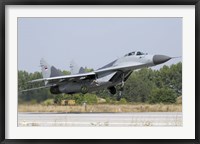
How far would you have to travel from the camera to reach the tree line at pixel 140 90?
12.7 m

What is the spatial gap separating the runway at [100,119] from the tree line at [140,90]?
1.48 feet

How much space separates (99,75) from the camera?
614 inches

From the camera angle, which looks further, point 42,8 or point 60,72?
point 60,72

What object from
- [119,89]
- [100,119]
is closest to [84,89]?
[119,89]

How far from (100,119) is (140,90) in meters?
1.51

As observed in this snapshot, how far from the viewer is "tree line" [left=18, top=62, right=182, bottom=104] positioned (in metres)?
12.7

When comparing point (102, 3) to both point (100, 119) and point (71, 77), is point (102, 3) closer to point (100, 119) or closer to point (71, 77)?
point (100, 119)

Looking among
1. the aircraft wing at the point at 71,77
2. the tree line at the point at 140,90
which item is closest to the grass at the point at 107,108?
the tree line at the point at 140,90

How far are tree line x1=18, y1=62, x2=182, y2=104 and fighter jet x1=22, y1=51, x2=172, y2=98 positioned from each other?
197 mm

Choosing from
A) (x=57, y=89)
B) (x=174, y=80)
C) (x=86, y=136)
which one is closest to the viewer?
(x=86, y=136)

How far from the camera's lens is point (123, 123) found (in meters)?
12.3

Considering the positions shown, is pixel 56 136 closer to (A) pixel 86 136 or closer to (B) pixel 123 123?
(A) pixel 86 136

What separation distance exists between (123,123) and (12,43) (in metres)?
2.91

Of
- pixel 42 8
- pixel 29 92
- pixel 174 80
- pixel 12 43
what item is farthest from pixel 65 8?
pixel 174 80
